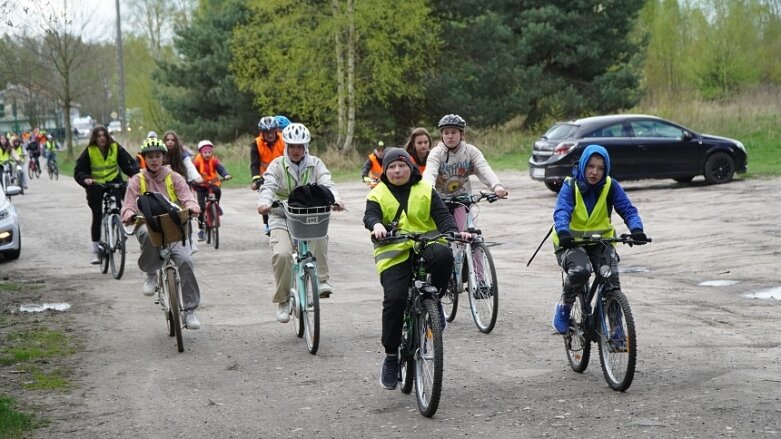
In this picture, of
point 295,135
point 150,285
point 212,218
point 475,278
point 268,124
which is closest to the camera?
point 295,135

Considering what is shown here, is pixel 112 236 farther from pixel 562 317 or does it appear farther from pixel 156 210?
pixel 562 317

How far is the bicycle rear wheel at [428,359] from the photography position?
6.43m

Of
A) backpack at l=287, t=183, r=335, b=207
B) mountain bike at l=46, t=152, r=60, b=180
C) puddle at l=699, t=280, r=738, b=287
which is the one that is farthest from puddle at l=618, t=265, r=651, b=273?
mountain bike at l=46, t=152, r=60, b=180

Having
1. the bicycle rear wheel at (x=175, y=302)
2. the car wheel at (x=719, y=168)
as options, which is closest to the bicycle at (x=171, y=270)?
the bicycle rear wheel at (x=175, y=302)

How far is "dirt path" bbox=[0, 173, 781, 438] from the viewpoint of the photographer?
6.54 meters

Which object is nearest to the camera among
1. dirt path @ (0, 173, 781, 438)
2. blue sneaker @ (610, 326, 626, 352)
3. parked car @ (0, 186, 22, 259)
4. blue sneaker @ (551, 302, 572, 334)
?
dirt path @ (0, 173, 781, 438)

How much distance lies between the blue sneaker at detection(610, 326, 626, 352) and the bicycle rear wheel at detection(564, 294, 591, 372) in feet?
1.27

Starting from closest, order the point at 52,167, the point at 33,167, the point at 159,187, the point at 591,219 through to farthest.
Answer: the point at 591,219 → the point at 159,187 → the point at 52,167 → the point at 33,167

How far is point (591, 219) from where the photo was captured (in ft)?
24.7

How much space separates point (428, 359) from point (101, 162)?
27.9 ft

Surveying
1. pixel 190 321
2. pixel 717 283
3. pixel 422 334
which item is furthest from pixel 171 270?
pixel 717 283

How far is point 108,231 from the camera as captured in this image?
13.9m

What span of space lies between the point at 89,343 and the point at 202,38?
38.2 m

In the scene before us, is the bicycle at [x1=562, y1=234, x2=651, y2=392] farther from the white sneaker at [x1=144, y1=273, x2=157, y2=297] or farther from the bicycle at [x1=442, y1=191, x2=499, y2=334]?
the white sneaker at [x1=144, y1=273, x2=157, y2=297]
